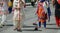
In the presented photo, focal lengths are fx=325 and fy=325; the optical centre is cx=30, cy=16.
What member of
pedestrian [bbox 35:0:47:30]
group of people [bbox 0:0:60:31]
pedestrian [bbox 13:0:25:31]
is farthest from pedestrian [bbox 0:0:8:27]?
pedestrian [bbox 35:0:47:30]

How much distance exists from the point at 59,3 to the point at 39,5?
3.44ft

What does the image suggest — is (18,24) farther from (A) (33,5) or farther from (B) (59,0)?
(A) (33,5)

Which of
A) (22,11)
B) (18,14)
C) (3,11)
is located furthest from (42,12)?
(3,11)

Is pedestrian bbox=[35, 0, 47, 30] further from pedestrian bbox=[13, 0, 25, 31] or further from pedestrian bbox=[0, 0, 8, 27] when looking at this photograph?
pedestrian bbox=[0, 0, 8, 27]

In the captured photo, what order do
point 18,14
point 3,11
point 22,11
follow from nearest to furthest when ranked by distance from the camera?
1. point 18,14
2. point 22,11
3. point 3,11

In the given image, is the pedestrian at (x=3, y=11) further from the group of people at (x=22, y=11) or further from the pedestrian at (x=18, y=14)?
the pedestrian at (x=18, y=14)

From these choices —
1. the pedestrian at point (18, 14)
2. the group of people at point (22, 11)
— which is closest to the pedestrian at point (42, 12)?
the group of people at point (22, 11)

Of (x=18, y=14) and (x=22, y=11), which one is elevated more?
(x=22, y=11)

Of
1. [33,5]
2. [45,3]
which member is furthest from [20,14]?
[33,5]

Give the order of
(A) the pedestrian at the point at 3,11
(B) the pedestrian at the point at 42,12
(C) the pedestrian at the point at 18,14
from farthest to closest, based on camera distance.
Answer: (A) the pedestrian at the point at 3,11 < (B) the pedestrian at the point at 42,12 < (C) the pedestrian at the point at 18,14

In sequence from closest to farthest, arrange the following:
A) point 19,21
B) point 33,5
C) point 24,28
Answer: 1. point 19,21
2. point 24,28
3. point 33,5

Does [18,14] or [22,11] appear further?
[22,11]

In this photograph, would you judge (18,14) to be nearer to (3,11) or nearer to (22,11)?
(22,11)

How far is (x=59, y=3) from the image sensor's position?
16891mm
